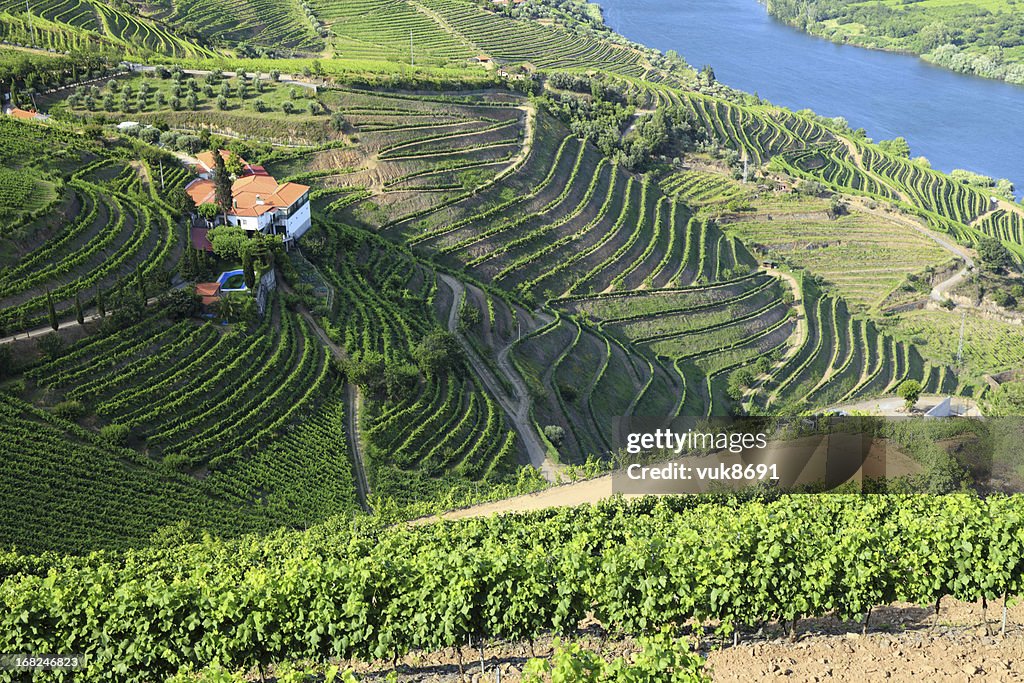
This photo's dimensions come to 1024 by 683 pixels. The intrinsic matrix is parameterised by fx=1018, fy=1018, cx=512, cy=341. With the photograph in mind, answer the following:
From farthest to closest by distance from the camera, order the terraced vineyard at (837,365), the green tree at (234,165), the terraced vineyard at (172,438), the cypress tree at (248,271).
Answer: the terraced vineyard at (837,365) < the green tree at (234,165) < the cypress tree at (248,271) < the terraced vineyard at (172,438)

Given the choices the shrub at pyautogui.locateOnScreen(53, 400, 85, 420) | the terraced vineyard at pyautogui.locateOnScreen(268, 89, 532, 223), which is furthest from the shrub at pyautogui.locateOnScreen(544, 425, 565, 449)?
the terraced vineyard at pyautogui.locateOnScreen(268, 89, 532, 223)

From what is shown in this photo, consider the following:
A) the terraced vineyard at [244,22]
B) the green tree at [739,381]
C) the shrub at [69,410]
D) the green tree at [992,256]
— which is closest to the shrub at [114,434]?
the shrub at [69,410]

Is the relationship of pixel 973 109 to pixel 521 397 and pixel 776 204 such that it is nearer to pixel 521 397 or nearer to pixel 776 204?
pixel 776 204

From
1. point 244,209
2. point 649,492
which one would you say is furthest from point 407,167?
point 649,492

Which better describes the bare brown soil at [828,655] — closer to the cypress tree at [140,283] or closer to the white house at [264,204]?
the cypress tree at [140,283]

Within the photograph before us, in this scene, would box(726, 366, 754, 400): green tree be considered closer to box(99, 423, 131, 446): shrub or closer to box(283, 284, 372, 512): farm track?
box(283, 284, 372, 512): farm track

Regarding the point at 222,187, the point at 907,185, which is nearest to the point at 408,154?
the point at 222,187

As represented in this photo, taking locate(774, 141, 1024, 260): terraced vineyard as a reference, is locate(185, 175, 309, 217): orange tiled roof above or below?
above
